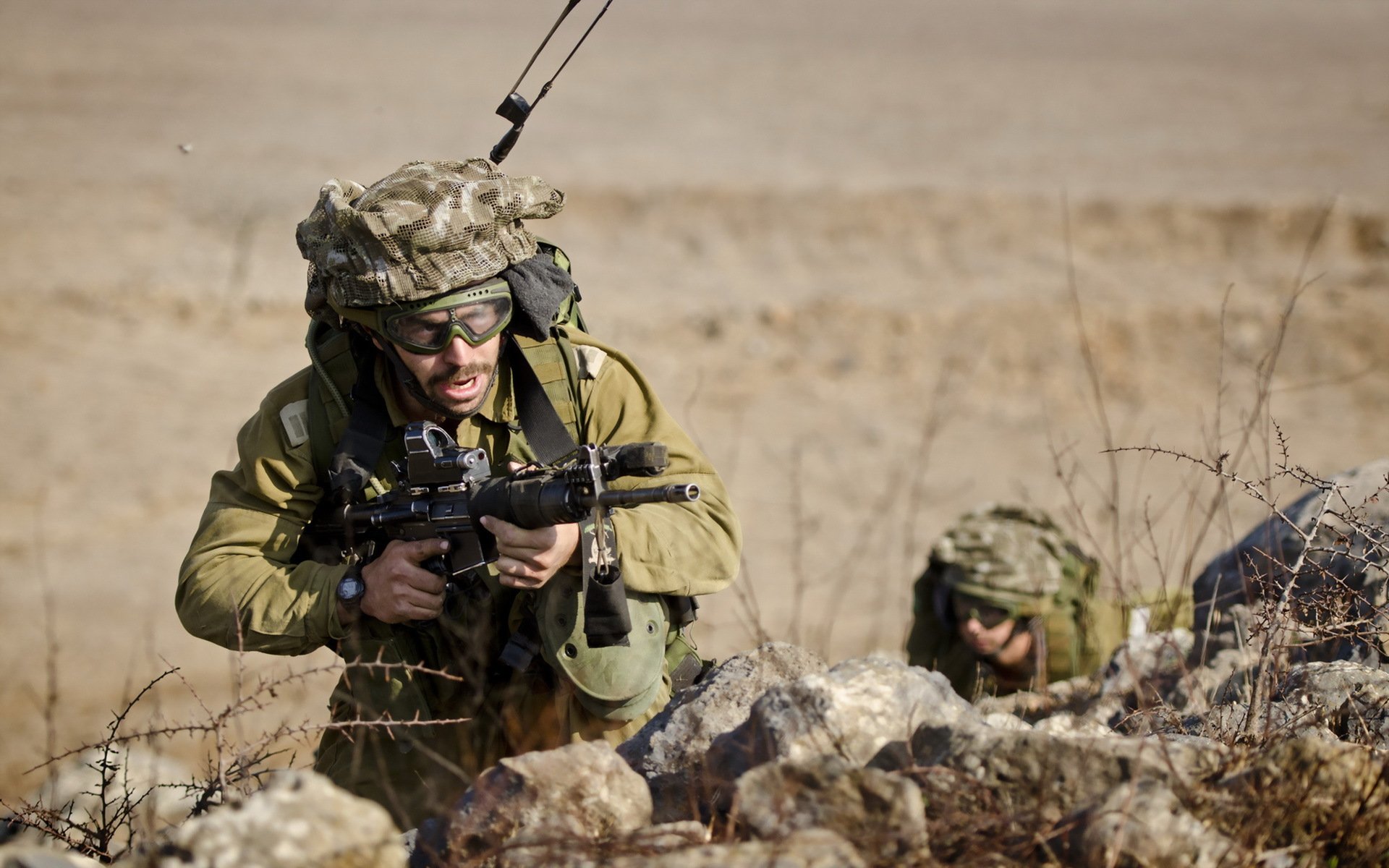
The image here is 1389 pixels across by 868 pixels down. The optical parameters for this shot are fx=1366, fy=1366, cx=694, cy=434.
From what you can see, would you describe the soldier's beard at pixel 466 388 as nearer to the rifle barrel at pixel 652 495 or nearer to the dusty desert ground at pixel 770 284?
the rifle barrel at pixel 652 495

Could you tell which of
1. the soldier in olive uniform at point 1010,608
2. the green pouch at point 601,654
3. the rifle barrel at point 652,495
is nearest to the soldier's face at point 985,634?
the soldier in olive uniform at point 1010,608

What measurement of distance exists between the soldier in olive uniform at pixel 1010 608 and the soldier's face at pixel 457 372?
2.56m

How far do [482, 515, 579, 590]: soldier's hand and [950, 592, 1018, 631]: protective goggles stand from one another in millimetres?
Answer: 2633

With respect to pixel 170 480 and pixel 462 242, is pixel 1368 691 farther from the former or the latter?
pixel 170 480

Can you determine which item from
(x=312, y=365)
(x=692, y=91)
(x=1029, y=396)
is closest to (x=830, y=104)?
(x=692, y=91)

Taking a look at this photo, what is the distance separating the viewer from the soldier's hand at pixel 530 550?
3021mm

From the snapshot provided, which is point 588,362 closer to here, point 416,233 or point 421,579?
point 416,233

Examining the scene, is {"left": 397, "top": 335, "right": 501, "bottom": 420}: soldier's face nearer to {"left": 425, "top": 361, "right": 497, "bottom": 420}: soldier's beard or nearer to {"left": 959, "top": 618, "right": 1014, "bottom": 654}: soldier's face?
{"left": 425, "top": 361, "right": 497, "bottom": 420}: soldier's beard

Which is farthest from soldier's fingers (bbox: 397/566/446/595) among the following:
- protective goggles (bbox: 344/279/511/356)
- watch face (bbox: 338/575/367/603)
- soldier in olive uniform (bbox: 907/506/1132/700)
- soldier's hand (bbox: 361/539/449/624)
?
soldier in olive uniform (bbox: 907/506/1132/700)

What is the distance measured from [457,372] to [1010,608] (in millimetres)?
2821

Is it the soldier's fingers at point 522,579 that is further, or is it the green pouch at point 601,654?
the green pouch at point 601,654

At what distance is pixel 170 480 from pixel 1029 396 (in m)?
7.47

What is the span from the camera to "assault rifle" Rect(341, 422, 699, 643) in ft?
9.22

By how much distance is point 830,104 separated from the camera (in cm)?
2508
